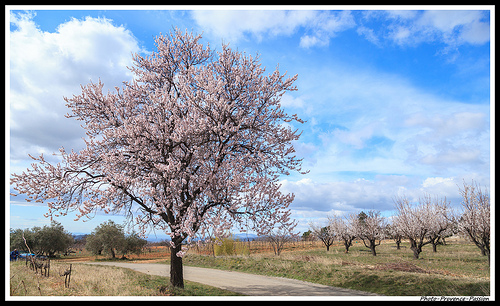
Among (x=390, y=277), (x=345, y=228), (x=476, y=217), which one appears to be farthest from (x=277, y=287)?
(x=345, y=228)

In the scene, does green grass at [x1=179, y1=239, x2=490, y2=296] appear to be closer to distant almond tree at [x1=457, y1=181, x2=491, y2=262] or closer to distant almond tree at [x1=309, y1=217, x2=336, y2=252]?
distant almond tree at [x1=457, y1=181, x2=491, y2=262]

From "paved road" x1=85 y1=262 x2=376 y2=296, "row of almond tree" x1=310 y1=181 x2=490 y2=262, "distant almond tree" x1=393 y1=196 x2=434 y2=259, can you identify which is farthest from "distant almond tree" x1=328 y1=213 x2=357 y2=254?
"paved road" x1=85 y1=262 x2=376 y2=296

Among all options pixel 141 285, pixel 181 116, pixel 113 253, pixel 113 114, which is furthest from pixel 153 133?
pixel 113 253

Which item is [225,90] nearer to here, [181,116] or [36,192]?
[181,116]

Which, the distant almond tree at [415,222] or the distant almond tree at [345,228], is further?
the distant almond tree at [345,228]

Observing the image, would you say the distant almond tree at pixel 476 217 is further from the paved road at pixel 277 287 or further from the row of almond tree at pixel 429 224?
the paved road at pixel 277 287

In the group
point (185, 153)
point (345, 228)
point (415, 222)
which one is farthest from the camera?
point (345, 228)

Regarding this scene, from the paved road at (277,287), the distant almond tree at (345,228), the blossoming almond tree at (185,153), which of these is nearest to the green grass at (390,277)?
the paved road at (277,287)

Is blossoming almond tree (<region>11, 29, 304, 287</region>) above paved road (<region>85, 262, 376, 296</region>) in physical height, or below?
above

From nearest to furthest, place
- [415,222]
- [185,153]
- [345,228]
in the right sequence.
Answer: [185,153] < [415,222] < [345,228]

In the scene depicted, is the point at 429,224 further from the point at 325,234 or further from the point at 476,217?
the point at 325,234

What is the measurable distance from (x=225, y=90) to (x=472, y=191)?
21.5 m

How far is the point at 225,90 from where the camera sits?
14.2 metres

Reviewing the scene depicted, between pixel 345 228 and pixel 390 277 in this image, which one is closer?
pixel 390 277
